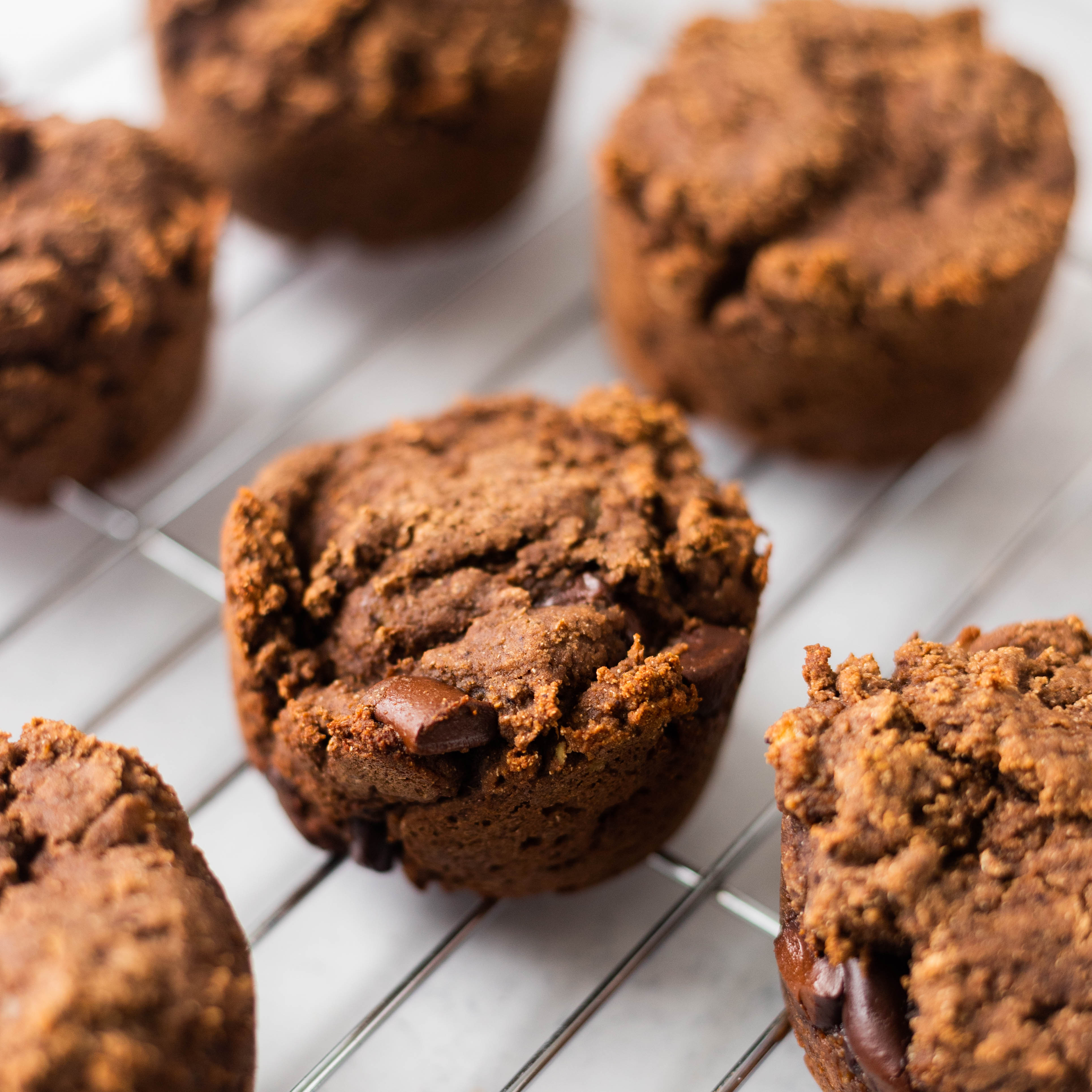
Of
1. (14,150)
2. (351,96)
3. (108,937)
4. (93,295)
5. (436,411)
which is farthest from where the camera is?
(436,411)

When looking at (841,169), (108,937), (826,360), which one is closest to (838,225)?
(841,169)

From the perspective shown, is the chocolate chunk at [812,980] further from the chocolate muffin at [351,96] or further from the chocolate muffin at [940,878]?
the chocolate muffin at [351,96]

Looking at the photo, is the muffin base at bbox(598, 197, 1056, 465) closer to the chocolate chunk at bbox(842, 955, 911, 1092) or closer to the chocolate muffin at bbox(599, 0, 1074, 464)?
the chocolate muffin at bbox(599, 0, 1074, 464)

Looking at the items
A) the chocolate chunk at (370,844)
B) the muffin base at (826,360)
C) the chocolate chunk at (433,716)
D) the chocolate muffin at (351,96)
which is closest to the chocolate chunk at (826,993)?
the chocolate chunk at (433,716)

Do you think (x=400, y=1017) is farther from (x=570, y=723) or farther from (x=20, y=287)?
(x=20, y=287)

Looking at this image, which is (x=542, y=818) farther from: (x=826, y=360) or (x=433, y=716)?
(x=826, y=360)

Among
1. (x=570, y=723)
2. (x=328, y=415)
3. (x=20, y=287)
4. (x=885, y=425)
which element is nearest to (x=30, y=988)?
(x=570, y=723)

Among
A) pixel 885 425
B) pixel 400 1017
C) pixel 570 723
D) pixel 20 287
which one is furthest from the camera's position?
pixel 885 425

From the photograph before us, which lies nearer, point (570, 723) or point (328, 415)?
point (570, 723)
